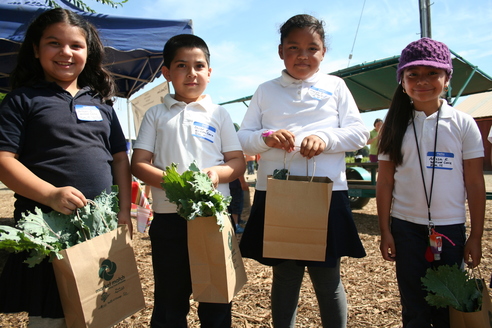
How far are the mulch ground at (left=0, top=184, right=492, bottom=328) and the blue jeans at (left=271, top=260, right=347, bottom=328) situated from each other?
2.03 feet

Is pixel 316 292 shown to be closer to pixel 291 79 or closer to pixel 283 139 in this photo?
pixel 283 139

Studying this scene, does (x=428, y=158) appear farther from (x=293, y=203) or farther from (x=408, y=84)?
(x=293, y=203)

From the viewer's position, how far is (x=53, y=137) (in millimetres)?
1487

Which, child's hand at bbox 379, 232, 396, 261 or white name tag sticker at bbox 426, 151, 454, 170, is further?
child's hand at bbox 379, 232, 396, 261

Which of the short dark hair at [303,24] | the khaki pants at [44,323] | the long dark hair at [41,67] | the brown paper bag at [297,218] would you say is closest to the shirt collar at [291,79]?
the short dark hair at [303,24]

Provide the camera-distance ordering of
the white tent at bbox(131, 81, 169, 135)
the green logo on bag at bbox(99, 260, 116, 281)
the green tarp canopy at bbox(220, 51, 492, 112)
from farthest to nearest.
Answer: the white tent at bbox(131, 81, 169, 135), the green tarp canopy at bbox(220, 51, 492, 112), the green logo on bag at bbox(99, 260, 116, 281)

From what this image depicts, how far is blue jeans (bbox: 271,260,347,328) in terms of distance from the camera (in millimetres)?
1673

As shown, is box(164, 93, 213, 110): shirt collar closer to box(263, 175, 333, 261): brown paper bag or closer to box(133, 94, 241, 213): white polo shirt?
box(133, 94, 241, 213): white polo shirt

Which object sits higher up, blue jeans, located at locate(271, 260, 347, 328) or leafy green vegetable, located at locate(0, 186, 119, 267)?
leafy green vegetable, located at locate(0, 186, 119, 267)

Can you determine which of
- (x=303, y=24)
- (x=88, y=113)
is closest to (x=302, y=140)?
(x=303, y=24)

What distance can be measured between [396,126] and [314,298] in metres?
1.54

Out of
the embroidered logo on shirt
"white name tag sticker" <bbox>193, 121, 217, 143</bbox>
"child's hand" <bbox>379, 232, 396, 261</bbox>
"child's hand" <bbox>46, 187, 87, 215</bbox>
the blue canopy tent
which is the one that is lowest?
"child's hand" <bbox>379, 232, 396, 261</bbox>

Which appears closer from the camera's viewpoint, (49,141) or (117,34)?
(49,141)

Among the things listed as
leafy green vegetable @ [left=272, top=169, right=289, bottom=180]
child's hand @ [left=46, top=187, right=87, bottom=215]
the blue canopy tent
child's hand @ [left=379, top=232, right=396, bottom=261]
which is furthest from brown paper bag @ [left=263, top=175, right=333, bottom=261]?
the blue canopy tent
